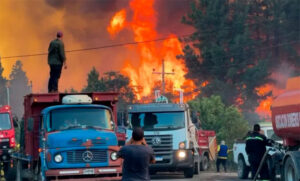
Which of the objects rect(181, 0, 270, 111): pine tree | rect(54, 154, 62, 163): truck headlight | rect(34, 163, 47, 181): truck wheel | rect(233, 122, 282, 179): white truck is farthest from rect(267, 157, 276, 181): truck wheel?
rect(181, 0, 270, 111): pine tree

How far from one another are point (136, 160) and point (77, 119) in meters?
8.09

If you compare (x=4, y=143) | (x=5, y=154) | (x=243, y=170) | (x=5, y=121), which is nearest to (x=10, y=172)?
(x=5, y=154)

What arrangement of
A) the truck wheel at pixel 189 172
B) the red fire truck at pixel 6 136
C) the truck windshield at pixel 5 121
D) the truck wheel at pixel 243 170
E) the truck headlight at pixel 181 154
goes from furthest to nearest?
the truck windshield at pixel 5 121, the red fire truck at pixel 6 136, the truck wheel at pixel 189 172, the truck headlight at pixel 181 154, the truck wheel at pixel 243 170

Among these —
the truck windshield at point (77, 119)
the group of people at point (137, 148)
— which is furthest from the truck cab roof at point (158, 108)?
the truck windshield at point (77, 119)

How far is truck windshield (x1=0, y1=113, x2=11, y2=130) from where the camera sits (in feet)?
100

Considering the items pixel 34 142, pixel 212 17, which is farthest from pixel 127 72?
pixel 34 142

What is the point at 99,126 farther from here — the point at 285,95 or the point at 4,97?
the point at 4,97

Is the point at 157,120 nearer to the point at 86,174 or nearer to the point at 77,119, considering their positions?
the point at 77,119

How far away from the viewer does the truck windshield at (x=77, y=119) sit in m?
18.6

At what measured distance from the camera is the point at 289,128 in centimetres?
1938

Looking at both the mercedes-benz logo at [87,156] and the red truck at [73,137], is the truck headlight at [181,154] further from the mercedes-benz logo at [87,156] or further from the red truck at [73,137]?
the mercedes-benz logo at [87,156]

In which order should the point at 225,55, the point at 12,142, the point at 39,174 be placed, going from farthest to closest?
the point at 225,55
the point at 12,142
the point at 39,174

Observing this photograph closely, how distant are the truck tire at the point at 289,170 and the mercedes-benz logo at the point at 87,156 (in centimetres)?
523

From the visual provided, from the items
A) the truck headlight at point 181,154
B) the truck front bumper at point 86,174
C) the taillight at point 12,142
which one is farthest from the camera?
the taillight at point 12,142
